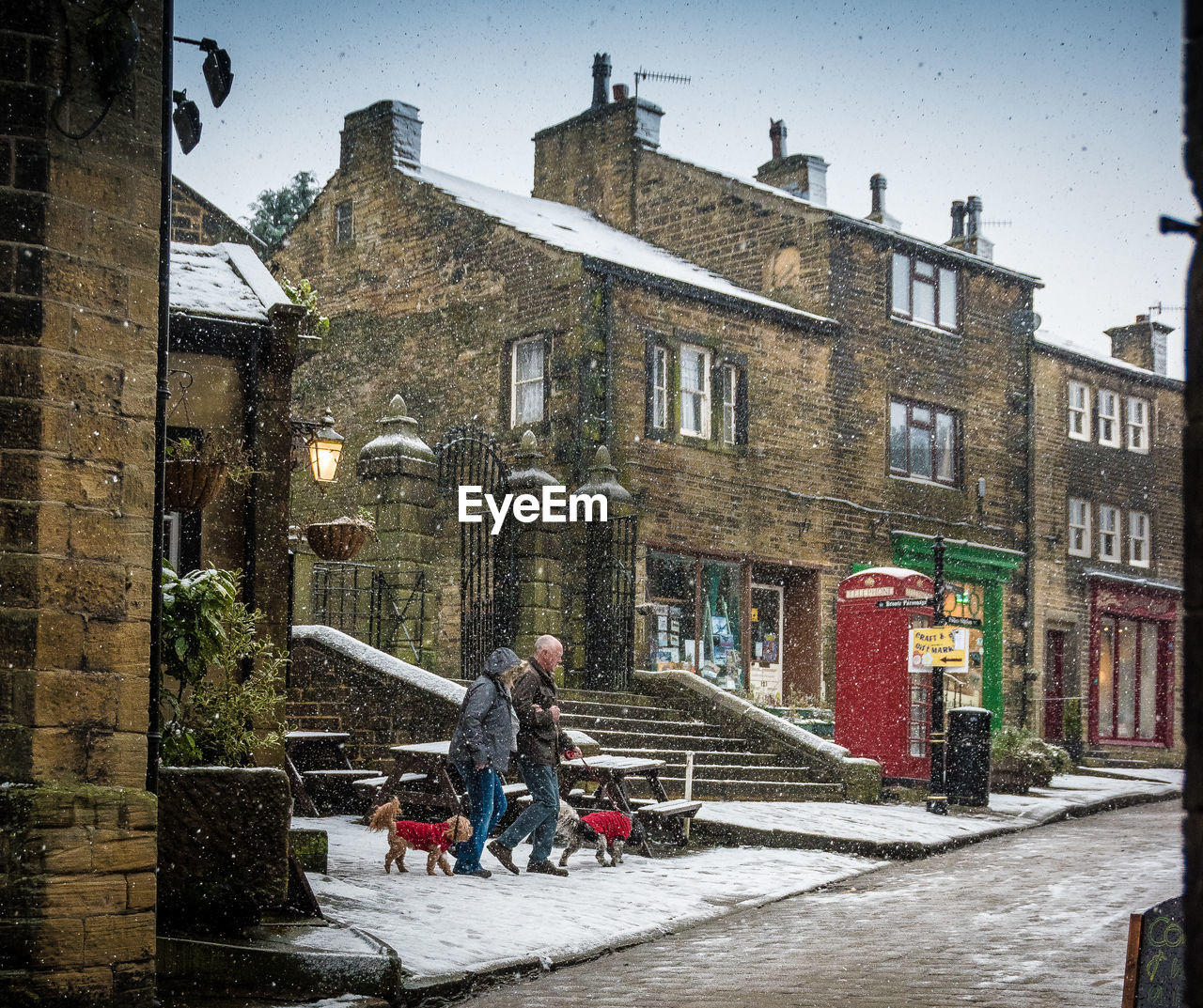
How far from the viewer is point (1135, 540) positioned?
32.1 metres

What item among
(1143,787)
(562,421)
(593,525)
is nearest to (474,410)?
(562,421)

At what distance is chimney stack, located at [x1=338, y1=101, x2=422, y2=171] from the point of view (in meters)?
25.1

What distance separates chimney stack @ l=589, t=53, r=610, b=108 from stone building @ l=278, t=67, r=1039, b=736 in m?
0.08

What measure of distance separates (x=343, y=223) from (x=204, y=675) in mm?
19149

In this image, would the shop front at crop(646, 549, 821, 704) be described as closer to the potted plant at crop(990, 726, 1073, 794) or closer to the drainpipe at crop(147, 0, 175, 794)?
the potted plant at crop(990, 726, 1073, 794)

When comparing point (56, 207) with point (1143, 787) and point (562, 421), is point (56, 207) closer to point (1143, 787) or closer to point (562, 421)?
point (562, 421)

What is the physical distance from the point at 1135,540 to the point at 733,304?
13.5m

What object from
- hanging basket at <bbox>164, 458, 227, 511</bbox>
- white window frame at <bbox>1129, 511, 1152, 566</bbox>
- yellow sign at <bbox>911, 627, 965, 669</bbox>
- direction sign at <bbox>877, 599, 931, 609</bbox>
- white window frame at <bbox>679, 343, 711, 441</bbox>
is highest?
white window frame at <bbox>679, 343, 711, 441</bbox>

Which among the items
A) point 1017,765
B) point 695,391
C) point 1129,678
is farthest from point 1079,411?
point 1017,765

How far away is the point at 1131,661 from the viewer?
3203cm

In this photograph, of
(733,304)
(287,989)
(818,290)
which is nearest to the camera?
(287,989)

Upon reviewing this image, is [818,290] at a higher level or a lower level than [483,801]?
higher

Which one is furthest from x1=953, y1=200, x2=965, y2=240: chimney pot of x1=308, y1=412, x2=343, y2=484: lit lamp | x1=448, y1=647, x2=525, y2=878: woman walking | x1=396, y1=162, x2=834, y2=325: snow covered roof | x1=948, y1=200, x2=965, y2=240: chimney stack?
x1=448, y1=647, x2=525, y2=878: woman walking

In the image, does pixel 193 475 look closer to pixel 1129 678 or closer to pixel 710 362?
pixel 710 362
